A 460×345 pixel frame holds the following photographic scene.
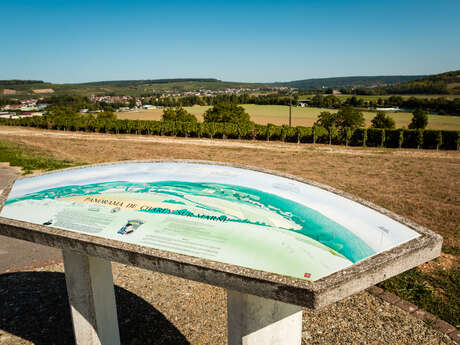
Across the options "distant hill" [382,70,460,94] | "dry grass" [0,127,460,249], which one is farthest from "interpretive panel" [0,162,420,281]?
"distant hill" [382,70,460,94]

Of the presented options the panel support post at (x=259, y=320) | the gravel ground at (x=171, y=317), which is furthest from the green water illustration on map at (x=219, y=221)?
the gravel ground at (x=171, y=317)

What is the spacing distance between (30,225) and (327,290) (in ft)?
10.1

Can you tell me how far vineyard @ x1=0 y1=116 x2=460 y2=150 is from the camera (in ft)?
110

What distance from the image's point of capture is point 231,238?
3053mm

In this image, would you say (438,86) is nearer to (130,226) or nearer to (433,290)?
(433,290)

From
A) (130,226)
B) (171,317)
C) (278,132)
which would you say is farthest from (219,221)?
(278,132)

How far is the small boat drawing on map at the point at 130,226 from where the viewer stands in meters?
3.25

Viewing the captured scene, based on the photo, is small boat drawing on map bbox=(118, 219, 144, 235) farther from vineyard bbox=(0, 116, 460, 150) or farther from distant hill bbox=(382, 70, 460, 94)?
distant hill bbox=(382, 70, 460, 94)

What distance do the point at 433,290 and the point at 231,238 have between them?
568 cm

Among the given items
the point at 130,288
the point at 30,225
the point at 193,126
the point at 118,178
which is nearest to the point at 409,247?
the point at 30,225

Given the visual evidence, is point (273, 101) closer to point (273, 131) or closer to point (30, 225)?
point (273, 131)

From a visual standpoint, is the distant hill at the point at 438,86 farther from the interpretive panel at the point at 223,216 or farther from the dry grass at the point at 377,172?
the interpretive panel at the point at 223,216

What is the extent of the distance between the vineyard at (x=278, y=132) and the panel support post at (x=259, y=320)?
117 ft

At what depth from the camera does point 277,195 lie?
14.3 feet
